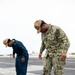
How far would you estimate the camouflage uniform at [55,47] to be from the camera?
7082 mm

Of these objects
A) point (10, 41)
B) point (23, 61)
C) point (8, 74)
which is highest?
point (10, 41)

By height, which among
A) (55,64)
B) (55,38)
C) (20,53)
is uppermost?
(55,38)

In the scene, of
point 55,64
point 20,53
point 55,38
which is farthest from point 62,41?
point 20,53

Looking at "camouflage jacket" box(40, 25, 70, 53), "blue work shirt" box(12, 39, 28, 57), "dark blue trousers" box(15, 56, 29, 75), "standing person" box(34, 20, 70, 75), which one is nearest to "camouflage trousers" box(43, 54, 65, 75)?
"standing person" box(34, 20, 70, 75)

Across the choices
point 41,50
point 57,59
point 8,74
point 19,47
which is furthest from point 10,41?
point 8,74

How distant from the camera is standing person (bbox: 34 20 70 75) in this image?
7.03m

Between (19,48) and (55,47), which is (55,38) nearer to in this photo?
(55,47)

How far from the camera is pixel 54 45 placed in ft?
23.6

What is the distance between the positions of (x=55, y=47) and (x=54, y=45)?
5 cm

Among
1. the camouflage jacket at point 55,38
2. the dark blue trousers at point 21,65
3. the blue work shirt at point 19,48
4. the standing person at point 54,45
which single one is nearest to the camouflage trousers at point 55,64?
the standing person at point 54,45

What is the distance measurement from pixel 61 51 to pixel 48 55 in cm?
39

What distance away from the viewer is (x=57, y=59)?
709 centimetres

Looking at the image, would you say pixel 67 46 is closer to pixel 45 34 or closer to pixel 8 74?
pixel 45 34

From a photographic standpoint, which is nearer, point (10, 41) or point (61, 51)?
point (61, 51)
